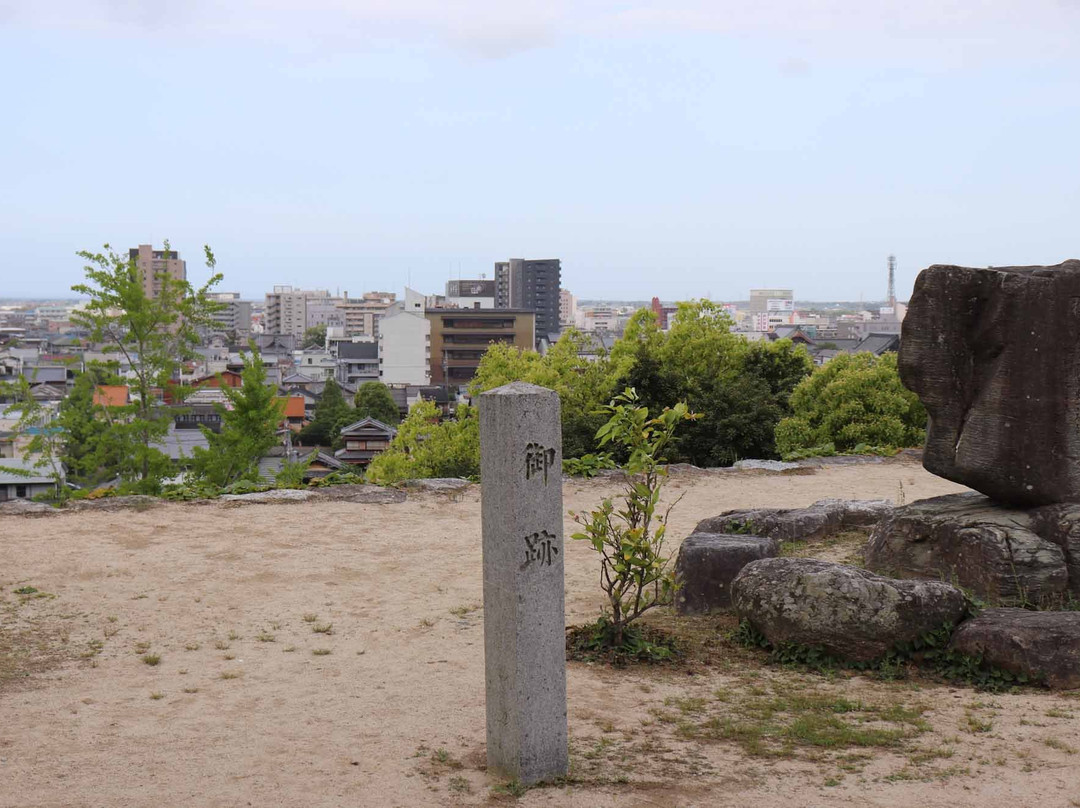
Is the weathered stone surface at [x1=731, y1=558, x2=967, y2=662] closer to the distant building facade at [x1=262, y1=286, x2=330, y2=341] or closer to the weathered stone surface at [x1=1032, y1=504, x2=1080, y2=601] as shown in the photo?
the weathered stone surface at [x1=1032, y1=504, x2=1080, y2=601]

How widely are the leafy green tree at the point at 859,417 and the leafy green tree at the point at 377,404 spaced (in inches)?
1708

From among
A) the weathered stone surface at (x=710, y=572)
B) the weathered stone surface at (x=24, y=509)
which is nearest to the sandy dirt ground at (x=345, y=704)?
the weathered stone surface at (x=710, y=572)

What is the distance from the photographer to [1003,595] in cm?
797

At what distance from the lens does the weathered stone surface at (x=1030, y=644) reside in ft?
21.6

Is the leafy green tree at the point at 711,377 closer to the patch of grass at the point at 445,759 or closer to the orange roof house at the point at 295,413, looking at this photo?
the patch of grass at the point at 445,759

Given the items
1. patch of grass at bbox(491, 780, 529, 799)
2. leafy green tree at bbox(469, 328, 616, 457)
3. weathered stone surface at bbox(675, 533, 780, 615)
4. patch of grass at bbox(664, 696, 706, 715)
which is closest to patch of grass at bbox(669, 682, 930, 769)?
patch of grass at bbox(664, 696, 706, 715)

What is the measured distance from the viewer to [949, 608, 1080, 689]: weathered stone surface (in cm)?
658

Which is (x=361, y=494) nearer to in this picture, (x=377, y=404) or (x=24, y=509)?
(x=24, y=509)

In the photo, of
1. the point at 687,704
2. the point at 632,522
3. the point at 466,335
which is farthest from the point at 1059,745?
the point at 466,335

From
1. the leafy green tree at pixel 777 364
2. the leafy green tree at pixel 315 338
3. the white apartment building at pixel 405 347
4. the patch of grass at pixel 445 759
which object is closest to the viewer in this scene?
the patch of grass at pixel 445 759

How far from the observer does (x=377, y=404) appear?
64.3 m

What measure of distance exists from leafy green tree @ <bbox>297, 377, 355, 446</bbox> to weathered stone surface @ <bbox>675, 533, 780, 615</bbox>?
51.0 metres

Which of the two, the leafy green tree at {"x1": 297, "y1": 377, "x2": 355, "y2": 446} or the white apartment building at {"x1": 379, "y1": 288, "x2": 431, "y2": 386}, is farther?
the white apartment building at {"x1": 379, "y1": 288, "x2": 431, "y2": 386}

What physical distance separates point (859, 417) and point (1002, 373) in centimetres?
1198
